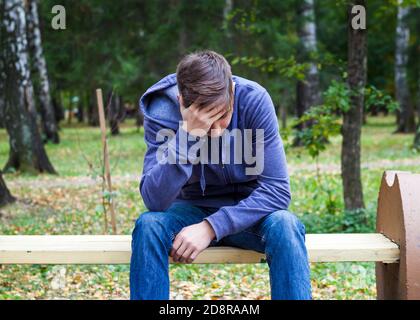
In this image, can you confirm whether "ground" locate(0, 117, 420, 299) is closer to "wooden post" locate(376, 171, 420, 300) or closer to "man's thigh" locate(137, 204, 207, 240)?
"wooden post" locate(376, 171, 420, 300)

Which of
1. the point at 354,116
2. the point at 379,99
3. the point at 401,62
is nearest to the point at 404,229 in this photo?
the point at 354,116

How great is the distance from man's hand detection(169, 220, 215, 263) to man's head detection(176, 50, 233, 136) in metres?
0.55

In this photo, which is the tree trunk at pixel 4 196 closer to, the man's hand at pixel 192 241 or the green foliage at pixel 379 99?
the green foliage at pixel 379 99

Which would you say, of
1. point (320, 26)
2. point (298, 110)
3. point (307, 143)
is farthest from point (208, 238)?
point (320, 26)

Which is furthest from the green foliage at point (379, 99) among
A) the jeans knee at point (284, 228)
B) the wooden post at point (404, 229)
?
the jeans knee at point (284, 228)

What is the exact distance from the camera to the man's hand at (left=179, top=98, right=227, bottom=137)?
2830 mm

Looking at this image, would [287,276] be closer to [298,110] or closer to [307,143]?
[307,143]

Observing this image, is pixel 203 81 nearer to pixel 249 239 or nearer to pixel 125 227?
pixel 249 239

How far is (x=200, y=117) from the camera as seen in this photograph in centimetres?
283

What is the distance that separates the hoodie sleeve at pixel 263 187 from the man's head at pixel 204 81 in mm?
235

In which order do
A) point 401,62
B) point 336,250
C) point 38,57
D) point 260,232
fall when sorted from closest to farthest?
point 260,232, point 336,250, point 38,57, point 401,62

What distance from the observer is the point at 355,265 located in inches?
213

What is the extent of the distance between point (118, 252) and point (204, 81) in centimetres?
90
